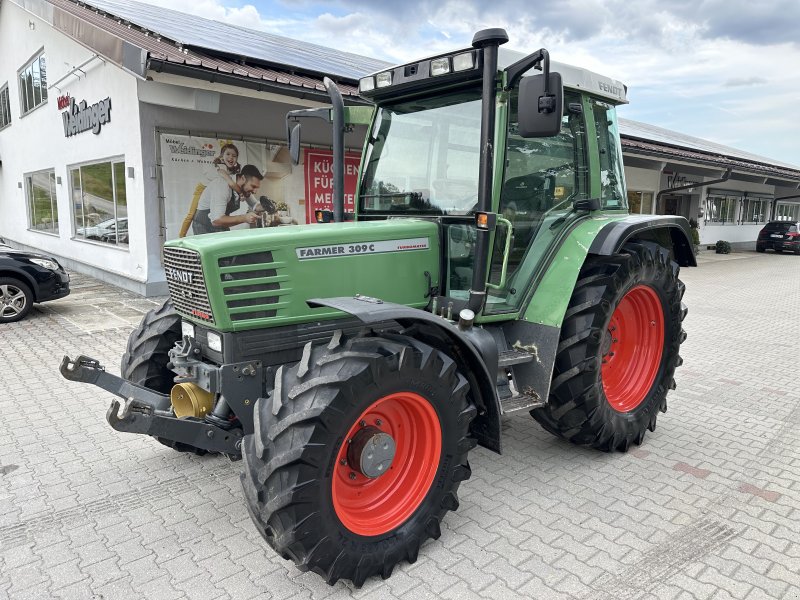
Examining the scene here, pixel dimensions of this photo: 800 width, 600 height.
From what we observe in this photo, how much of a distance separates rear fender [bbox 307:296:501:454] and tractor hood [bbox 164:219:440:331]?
0.62 feet

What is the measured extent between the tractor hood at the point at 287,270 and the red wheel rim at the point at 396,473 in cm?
65

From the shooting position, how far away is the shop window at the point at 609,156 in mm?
3834

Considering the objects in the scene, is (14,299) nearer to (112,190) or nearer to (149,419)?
(112,190)

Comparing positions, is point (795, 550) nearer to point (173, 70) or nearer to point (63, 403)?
point (63, 403)

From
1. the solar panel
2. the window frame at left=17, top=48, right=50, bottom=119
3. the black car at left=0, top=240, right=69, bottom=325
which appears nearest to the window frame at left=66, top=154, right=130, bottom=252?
the black car at left=0, top=240, right=69, bottom=325

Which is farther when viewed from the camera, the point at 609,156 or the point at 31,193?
the point at 31,193

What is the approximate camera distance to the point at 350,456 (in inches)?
101

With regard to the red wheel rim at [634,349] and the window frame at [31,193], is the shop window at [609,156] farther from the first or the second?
the window frame at [31,193]

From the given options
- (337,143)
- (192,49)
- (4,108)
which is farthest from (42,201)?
(337,143)

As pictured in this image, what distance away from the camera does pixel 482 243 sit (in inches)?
119

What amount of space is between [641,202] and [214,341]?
59.3ft

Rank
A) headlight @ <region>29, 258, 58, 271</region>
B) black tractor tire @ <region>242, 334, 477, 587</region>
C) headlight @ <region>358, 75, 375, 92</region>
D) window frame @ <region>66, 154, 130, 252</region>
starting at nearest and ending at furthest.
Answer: black tractor tire @ <region>242, 334, 477, 587</region> → headlight @ <region>358, 75, 375, 92</region> → headlight @ <region>29, 258, 58, 271</region> → window frame @ <region>66, 154, 130, 252</region>

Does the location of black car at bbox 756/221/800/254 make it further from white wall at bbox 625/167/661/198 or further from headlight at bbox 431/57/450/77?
headlight at bbox 431/57/450/77

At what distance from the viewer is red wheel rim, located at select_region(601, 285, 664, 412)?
4.01 m
